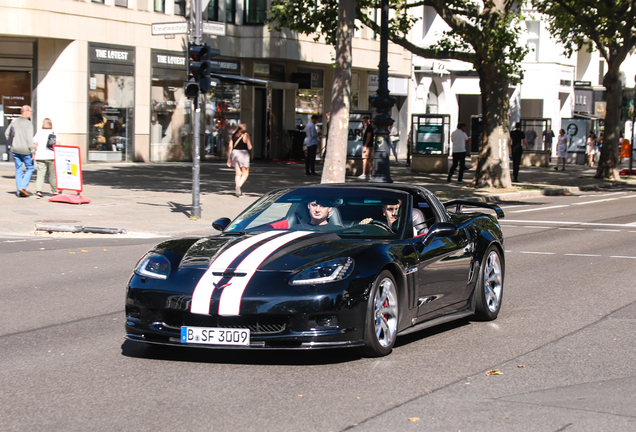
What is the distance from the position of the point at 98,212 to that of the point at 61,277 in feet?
24.9

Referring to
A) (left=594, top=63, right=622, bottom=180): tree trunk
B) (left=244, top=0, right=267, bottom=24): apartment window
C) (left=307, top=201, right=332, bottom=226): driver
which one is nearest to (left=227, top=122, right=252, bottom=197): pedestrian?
(left=307, top=201, right=332, bottom=226): driver

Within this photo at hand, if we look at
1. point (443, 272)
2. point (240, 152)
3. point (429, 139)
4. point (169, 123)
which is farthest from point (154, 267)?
point (169, 123)

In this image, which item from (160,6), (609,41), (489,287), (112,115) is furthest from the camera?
(609,41)

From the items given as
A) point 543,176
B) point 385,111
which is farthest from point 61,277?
point 543,176

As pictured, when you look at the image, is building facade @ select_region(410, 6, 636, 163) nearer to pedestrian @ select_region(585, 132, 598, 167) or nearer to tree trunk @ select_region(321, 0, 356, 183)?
pedestrian @ select_region(585, 132, 598, 167)

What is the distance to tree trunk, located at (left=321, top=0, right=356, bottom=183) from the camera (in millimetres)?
22359

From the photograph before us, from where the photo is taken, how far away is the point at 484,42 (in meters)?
25.6

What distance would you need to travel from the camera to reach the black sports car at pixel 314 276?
608 cm

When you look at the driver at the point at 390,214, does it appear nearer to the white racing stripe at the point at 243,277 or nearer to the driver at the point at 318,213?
the driver at the point at 318,213

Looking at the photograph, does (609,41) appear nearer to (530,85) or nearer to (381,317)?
(530,85)

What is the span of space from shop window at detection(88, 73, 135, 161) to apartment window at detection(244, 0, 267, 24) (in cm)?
678

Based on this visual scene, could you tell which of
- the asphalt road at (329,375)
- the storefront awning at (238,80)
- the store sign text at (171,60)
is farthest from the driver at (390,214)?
the store sign text at (171,60)

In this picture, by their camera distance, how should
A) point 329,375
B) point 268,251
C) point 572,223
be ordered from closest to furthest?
1. point 329,375
2. point 268,251
3. point 572,223

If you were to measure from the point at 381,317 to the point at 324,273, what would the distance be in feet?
2.03
